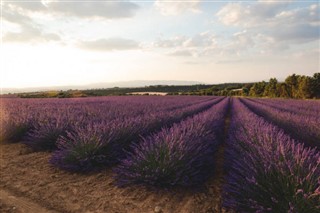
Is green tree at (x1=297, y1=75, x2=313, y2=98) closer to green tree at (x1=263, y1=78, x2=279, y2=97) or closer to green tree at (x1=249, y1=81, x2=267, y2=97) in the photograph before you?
green tree at (x1=263, y1=78, x2=279, y2=97)

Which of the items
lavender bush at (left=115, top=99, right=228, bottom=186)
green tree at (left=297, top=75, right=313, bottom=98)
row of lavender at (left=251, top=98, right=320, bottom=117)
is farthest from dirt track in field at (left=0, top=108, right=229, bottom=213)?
green tree at (left=297, top=75, right=313, bottom=98)

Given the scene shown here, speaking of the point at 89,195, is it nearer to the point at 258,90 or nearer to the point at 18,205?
the point at 18,205

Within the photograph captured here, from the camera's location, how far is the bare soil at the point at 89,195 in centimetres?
310

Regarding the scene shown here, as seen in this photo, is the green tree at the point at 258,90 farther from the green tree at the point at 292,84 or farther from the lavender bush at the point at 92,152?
the lavender bush at the point at 92,152

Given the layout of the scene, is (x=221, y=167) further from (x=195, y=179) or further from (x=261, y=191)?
(x=261, y=191)

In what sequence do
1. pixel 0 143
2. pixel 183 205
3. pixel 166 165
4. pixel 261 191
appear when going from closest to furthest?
pixel 261 191 < pixel 183 205 < pixel 166 165 < pixel 0 143

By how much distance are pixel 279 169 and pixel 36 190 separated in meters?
2.88

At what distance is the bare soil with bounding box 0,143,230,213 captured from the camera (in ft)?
10.2

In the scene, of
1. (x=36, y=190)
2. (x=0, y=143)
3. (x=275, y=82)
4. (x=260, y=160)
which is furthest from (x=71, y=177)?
(x=275, y=82)

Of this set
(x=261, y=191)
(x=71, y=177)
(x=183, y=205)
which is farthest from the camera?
(x=71, y=177)

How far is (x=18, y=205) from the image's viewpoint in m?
3.22

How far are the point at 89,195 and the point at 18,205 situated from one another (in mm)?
764

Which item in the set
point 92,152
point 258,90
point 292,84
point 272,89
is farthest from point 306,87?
point 92,152

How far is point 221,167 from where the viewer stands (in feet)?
14.9
